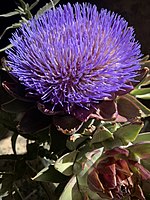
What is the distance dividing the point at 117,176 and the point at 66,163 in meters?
0.10

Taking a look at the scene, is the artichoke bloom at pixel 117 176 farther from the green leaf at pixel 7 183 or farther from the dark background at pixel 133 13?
the dark background at pixel 133 13

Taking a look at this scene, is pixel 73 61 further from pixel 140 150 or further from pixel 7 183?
pixel 7 183

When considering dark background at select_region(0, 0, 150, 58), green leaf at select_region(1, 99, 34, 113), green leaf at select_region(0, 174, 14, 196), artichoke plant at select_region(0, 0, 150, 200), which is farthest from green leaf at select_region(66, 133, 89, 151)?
dark background at select_region(0, 0, 150, 58)

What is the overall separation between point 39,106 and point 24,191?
448mm

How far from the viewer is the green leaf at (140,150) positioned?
1.07 m

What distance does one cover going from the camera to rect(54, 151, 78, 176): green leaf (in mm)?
1064

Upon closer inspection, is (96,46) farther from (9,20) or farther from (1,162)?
(9,20)

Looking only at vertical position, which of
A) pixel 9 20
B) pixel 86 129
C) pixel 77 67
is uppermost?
pixel 9 20

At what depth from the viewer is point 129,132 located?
107 centimetres

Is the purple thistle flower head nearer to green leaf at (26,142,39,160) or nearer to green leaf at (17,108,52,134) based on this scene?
green leaf at (17,108,52,134)

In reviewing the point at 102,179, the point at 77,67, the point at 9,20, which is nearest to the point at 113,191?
the point at 102,179

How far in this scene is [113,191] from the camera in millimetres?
1029

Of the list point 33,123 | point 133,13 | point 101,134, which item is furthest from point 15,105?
point 133,13

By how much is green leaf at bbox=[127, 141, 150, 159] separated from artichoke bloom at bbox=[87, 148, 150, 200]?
20 millimetres
